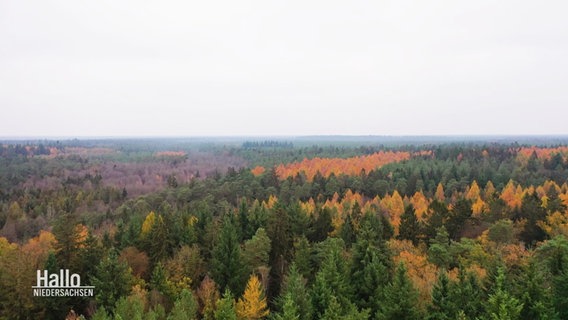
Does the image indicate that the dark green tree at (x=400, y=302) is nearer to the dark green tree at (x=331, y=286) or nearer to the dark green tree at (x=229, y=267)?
the dark green tree at (x=331, y=286)

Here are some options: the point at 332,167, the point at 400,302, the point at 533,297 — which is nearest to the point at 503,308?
the point at 533,297

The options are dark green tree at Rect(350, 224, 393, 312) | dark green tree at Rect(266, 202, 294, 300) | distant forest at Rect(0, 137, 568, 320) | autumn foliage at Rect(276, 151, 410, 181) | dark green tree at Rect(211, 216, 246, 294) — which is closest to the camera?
distant forest at Rect(0, 137, 568, 320)

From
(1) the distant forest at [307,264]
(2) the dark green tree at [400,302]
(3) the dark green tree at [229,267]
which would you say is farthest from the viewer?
(3) the dark green tree at [229,267]

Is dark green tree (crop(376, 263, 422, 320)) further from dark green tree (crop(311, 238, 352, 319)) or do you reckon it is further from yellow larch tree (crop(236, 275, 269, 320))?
yellow larch tree (crop(236, 275, 269, 320))

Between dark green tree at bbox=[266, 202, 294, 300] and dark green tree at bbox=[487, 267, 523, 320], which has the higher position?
dark green tree at bbox=[487, 267, 523, 320]

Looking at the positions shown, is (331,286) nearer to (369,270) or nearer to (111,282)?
(369,270)

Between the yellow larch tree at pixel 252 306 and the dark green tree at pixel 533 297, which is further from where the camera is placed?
the yellow larch tree at pixel 252 306

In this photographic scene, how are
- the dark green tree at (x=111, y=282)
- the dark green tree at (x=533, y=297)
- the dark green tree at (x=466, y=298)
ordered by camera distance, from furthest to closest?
the dark green tree at (x=111, y=282), the dark green tree at (x=466, y=298), the dark green tree at (x=533, y=297)

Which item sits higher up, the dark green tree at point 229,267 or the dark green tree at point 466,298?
the dark green tree at point 466,298

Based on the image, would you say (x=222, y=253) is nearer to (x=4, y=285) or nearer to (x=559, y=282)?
(x=4, y=285)

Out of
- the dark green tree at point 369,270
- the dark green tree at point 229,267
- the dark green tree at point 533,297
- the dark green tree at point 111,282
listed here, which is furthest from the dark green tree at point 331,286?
the dark green tree at point 111,282

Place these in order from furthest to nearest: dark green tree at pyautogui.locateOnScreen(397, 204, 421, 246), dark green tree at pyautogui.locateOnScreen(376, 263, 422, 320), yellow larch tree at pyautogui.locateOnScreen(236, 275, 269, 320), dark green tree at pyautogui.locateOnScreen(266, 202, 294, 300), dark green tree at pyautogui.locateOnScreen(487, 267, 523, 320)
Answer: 1. dark green tree at pyautogui.locateOnScreen(397, 204, 421, 246)
2. dark green tree at pyautogui.locateOnScreen(266, 202, 294, 300)
3. yellow larch tree at pyautogui.locateOnScreen(236, 275, 269, 320)
4. dark green tree at pyautogui.locateOnScreen(376, 263, 422, 320)
5. dark green tree at pyautogui.locateOnScreen(487, 267, 523, 320)

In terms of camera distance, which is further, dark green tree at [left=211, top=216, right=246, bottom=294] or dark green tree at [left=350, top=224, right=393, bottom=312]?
dark green tree at [left=211, top=216, right=246, bottom=294]

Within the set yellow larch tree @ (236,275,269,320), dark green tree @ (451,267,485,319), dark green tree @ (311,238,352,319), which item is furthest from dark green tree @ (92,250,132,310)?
dark green tree @ (451,267,485,319)
